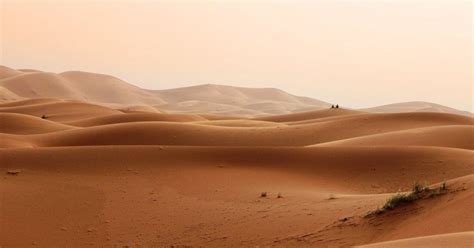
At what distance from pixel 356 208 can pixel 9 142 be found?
47.3 feet

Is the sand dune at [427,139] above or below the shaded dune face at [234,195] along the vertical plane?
above

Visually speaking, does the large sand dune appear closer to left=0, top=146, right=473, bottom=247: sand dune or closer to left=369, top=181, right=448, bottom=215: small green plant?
left=0, top=146, right=473, bottom=247: sand dune

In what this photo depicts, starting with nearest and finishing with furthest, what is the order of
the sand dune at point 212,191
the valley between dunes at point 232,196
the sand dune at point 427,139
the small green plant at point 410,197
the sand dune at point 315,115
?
the valley between dunes at point 232,196 < the small green plant at point 410,197 < the sand dune at point 212,191 < the sand dune at point 427,139 < the sand dune at point 315,115

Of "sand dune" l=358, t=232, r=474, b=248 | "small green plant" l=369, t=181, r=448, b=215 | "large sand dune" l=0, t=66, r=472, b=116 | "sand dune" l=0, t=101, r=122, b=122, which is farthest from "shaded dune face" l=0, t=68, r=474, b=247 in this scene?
"large sand dune" l=0, t=66, r=472, b=116

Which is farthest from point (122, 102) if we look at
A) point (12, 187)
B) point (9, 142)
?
point (12, 187)

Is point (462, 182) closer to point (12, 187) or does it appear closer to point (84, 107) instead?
point (12, 187)

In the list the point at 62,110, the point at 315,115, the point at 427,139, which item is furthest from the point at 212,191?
the point at 62,110

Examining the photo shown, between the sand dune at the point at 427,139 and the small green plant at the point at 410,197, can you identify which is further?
the sand dune at the point at 427,139

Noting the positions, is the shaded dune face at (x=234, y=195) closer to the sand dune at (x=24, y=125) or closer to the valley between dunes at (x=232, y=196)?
the valley between dunes at (x=232, y=196)

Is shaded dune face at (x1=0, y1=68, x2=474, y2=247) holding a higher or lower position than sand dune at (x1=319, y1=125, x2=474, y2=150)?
lower

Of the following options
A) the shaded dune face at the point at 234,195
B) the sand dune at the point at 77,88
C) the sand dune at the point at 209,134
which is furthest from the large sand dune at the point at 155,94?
the shaded dune face at the point at 234,195

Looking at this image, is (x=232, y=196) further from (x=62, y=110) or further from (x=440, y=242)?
(x=62, y=110)

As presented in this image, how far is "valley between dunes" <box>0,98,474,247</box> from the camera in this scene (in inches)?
312

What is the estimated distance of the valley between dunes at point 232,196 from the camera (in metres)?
7.93
